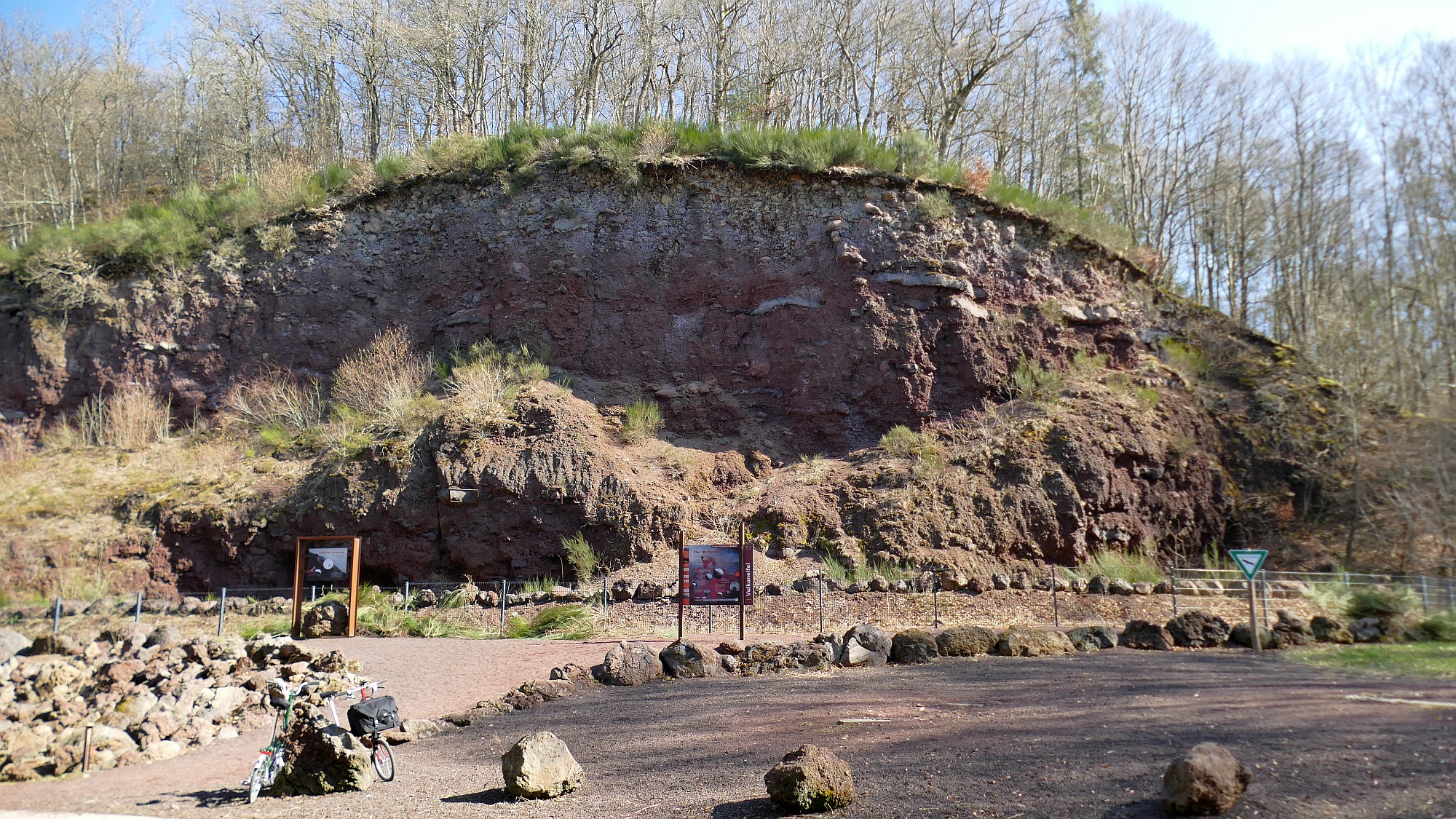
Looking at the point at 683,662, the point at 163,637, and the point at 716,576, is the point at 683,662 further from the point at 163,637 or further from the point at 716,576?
the point at 163,637

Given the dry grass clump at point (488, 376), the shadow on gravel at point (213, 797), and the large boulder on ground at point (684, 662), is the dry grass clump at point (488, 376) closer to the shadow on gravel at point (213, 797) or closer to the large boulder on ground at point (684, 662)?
the large boulder on ground at point (684, 662)

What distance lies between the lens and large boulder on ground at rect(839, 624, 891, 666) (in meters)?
10.7

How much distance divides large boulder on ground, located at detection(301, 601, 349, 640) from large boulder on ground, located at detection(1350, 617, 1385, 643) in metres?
15.7

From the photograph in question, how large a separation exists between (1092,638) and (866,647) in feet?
11.0

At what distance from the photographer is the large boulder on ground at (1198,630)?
11586 millimetres

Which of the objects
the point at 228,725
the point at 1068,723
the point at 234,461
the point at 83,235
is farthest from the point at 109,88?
the point at 1068,723

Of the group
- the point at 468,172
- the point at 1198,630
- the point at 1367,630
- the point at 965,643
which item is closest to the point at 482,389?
the point at 468,172

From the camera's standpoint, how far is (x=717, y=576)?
11945 mm

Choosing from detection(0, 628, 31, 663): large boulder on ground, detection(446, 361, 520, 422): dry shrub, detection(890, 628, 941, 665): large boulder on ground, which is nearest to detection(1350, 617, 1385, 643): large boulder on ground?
detection(890, 628, 941, 665): large boulder on ground

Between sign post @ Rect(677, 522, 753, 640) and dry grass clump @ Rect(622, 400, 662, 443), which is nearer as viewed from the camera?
sign post @ Rect(677, 522, 753, 640)

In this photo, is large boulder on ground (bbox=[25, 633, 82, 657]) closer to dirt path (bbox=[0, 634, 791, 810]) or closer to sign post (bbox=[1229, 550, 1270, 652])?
dirt path (bbox=[0, 634, 791, 810])

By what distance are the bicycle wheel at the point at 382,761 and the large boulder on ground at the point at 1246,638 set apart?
36.5 ft

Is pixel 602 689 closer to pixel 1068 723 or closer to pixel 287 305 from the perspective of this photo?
pixel 1068 723

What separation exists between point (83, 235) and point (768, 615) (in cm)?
2265
